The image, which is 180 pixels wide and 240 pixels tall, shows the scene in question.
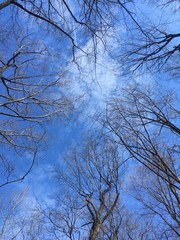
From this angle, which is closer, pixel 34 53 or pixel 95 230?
pixel 34 53

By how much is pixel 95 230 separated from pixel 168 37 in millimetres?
6618

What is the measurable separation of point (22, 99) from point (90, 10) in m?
2.20

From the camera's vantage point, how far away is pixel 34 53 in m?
5.09

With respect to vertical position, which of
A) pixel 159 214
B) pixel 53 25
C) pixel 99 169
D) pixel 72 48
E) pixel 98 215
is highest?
pixel 99 169

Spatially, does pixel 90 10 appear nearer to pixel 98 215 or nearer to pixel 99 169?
pixel 99 169

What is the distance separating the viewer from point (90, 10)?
127 inches

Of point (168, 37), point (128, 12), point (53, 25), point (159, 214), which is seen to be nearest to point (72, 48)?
point (53, 25)

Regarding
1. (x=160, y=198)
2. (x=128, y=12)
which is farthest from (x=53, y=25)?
(x=160, y=198)

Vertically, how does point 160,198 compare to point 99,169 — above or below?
below

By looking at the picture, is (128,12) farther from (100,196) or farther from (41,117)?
(100,196)

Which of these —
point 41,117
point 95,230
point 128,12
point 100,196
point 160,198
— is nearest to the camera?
point 128,12

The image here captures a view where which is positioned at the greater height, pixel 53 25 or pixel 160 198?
pixel 53 25

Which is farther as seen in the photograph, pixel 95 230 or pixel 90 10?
pixel 95 230

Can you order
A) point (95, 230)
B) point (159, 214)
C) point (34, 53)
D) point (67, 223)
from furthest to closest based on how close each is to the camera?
point (67, 223), point (95, 230), point (159, 214), point (34, 53)
